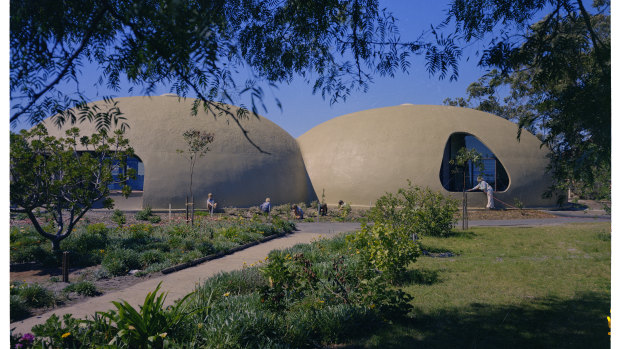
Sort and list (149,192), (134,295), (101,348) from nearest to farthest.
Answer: (101,348) < (134,295) < (149,192)

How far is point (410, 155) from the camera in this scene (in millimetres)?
18375

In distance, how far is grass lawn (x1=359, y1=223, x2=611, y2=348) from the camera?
11.5 feet

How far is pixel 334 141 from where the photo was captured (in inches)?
787

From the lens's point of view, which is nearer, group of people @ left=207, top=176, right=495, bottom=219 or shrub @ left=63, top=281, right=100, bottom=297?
shrub @ left=63, top=281, right=100, bottom=297

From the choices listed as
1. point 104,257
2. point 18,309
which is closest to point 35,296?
point 18,309

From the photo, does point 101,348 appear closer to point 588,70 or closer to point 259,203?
point 588,70

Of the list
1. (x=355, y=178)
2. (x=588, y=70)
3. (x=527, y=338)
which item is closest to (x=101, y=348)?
(x=527, y=338)

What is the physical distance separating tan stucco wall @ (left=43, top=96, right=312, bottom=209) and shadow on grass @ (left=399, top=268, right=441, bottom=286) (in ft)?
36.0

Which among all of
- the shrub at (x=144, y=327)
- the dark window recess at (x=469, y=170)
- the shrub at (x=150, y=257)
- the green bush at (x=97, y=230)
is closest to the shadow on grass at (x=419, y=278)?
the shrub at (x=144, y=327)

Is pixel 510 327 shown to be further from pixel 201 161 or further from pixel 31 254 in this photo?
pixel 201 161

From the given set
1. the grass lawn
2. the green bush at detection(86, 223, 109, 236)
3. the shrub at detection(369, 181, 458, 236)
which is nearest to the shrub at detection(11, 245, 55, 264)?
the green bush at detection(86, 223, 109, 236)

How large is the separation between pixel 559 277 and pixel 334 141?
15404 millimetres

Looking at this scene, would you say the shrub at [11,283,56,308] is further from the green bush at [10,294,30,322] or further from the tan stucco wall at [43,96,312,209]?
the tan stucco wall at [43,96,312,209]

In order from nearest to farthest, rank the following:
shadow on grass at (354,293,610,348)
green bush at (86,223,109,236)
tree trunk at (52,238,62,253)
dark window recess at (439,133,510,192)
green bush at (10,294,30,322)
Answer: shadow on grass at (354,293,610,348), green bush at (10,294,30,322), tree trunk at (52,238,62,253), green bush at (86,223,109,236), dark window recess at (439,133,510,192)
